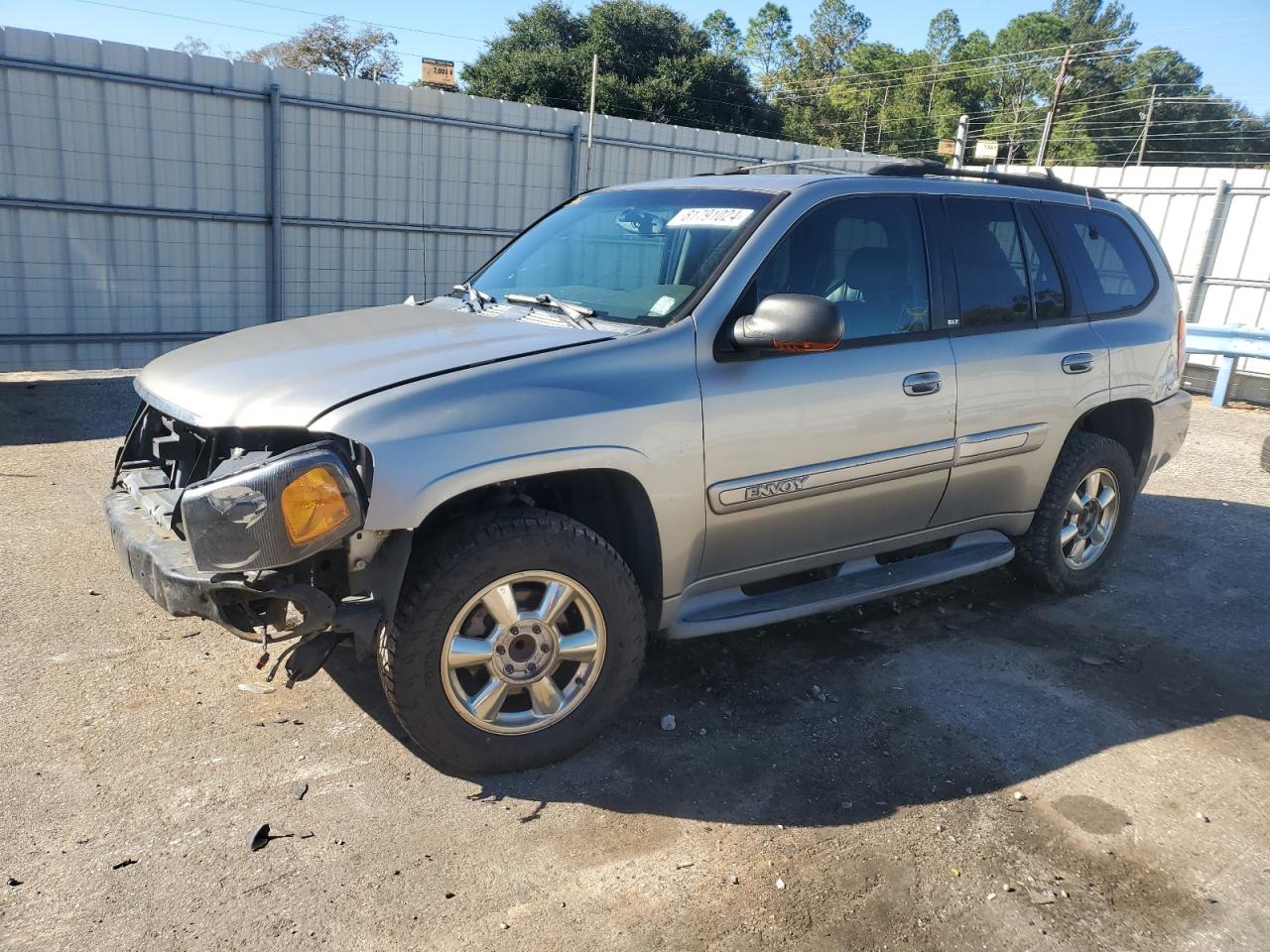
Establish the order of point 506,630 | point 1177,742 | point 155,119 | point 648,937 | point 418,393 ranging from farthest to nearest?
point 155,119
point 1177,742
point 506,630
point 418,393
point 648,937

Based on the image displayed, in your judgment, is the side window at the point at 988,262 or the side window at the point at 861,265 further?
the side window at the point at 988,262

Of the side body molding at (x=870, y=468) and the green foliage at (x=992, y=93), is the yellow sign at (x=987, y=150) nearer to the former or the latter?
the side body molding at (x=870, y=468)

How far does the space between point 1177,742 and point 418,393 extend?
119 inches

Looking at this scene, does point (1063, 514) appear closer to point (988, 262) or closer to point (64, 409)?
point (988, 262)

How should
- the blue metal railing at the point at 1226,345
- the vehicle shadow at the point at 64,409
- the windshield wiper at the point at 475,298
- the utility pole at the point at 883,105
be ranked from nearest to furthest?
the windshield wiper at the point at 475,298 → the vehicle shadow at the point at 64,409 → the blue metal railing at the point at 1226,345 → the utility pole at the point at 883,105

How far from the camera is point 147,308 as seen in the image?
29.6 ft

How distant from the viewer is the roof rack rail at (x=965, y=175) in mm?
4031

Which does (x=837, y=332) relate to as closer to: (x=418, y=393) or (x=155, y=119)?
(x=418, y=393)

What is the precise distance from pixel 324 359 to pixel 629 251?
134 centimetres

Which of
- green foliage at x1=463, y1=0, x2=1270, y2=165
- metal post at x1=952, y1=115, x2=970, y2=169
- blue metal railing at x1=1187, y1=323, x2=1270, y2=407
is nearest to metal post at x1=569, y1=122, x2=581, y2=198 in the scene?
metal post at x1=952, y1=115, x2=970, y2=169

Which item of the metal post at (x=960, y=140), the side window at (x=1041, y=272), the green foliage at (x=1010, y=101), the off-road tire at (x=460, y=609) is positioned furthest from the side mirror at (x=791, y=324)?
the green foliage at (x=1010, y=101)

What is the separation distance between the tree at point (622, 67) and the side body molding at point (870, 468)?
32.3 meters

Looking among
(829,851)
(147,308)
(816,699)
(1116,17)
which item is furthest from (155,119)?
(1116,17)

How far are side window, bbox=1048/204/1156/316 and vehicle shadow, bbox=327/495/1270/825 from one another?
1.53 meters
